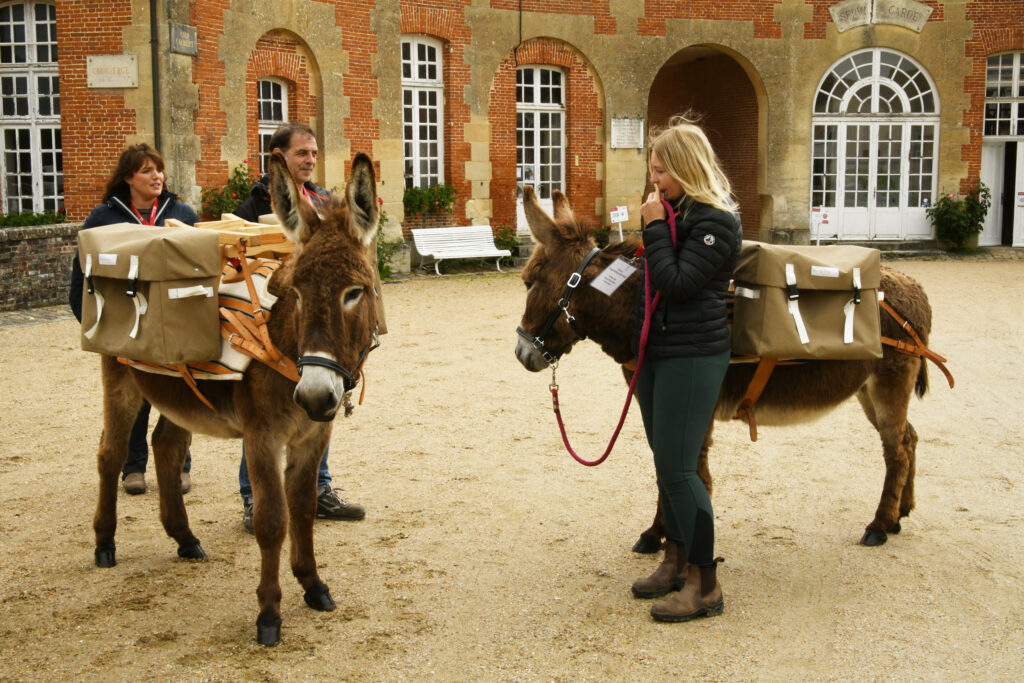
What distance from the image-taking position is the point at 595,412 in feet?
26.6

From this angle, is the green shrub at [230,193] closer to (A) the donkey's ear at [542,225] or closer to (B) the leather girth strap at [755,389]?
(A) the donkey's ear at [542,225]

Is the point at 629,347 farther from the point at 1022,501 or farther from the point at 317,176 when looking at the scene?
the point at 317,176

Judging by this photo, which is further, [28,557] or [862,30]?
[862,30]

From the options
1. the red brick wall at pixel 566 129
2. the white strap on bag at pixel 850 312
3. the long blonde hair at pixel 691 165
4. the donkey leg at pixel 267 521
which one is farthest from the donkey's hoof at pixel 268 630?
the red brick wall at pixel 566 129

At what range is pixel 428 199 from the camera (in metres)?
18.9

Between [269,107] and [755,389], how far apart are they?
1441cm

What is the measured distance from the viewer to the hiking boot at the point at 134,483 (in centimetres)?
608

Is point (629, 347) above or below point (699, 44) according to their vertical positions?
below

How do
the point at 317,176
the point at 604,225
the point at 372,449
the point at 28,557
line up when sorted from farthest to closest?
the point at 604,225, the point at 317,176, the point at 372,449, the point at 28,557

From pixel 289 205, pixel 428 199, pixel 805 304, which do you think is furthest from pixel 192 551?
pixel 428 199

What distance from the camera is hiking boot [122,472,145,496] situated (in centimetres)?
608

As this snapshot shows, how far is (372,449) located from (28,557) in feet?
8.32

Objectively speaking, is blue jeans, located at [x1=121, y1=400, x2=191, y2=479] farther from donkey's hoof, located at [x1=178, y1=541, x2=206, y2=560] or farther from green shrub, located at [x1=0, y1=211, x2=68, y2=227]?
green shrub, located at [x1=0, y1=211, x2=68, y2=227]

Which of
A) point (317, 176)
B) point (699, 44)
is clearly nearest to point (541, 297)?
point (317, 176)
